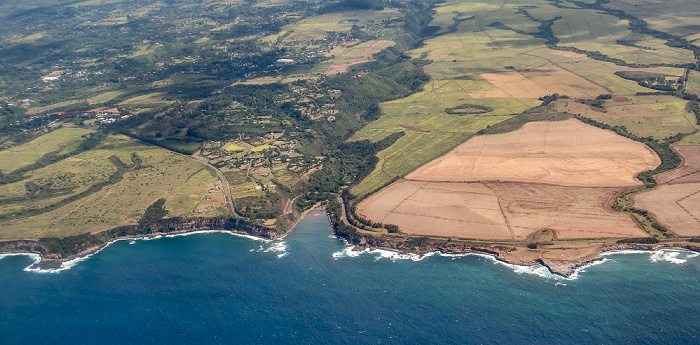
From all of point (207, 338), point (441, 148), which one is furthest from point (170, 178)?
point (441, 148)

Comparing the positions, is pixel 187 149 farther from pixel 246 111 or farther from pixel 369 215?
pixel 369 215

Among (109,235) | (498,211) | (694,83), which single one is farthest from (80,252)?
(694,83)

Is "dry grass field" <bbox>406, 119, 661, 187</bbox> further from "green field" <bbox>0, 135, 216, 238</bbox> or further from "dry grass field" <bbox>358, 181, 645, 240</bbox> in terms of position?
"green field" <bbox>0, 135, 216, 238</bbox>

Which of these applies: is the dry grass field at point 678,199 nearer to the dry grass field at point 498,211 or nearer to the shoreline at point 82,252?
the dry grass field at point 498,211

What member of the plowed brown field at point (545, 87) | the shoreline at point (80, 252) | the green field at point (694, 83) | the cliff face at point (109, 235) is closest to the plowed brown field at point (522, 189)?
the shoreline at point (80, 252)

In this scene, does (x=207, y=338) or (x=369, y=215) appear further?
(x=369, y=215)
